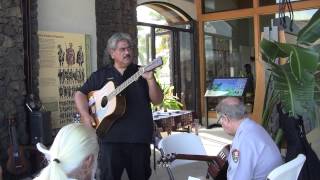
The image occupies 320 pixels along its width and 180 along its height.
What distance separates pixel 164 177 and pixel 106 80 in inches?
88.0

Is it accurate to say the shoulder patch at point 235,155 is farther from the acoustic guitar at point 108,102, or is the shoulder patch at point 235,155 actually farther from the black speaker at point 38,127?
the black speaker at point 38,127

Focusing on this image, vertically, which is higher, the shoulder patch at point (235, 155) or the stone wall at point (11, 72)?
the stone wall at point (11, 72)

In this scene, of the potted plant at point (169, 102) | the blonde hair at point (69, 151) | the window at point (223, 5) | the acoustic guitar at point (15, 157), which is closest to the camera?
the blonde hair at point (69, 151)

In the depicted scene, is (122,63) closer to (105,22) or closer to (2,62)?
(2,62)

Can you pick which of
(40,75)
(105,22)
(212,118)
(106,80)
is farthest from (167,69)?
(106,80)

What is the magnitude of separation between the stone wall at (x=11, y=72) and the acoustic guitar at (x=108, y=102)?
6.32 ft

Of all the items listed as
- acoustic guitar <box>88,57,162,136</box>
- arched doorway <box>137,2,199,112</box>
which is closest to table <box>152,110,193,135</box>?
arched doorway <box>137,2,199,112</box>

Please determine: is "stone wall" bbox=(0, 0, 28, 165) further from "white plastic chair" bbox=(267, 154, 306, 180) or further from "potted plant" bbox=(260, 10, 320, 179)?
"white plastic chair" bbox=(267, 154, 306, 180)

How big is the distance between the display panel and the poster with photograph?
3454 mm

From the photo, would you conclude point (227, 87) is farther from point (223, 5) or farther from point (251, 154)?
point (251, 154)

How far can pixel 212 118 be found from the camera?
390 inches

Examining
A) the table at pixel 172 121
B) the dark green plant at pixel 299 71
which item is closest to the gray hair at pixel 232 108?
the dark green plant at pixel 299 71

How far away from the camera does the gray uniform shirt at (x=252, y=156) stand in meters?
2.29

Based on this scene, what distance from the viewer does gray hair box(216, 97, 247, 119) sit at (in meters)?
2.49
